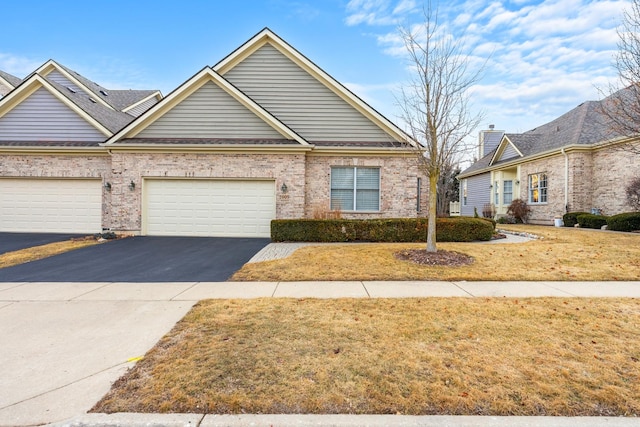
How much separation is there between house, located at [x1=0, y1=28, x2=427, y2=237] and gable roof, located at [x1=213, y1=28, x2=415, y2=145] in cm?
5

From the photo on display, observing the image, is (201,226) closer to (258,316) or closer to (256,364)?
(258,316)

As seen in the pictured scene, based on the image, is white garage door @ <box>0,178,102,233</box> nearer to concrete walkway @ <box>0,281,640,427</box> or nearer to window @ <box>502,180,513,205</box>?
concrete walkway @ <box>0,281,640,427</box>

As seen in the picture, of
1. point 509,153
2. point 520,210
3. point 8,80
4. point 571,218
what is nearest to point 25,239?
point 8,80

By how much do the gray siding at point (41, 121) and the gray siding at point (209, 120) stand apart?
3.70m

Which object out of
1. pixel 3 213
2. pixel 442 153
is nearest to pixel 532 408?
pixel 442 153

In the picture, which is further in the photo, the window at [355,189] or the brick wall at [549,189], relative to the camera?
the brick wall at [549,189]

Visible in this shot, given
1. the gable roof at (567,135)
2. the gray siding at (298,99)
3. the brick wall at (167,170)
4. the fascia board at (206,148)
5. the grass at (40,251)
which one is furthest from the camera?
the gable roof at (567,135)

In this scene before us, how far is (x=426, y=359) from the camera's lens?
306 centimetres

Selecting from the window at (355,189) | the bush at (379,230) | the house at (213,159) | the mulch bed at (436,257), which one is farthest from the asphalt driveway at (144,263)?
the mulch bed at (436,257)

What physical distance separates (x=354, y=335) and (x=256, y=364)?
1241 mm

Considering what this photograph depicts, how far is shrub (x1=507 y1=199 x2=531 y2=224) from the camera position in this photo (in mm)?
19312

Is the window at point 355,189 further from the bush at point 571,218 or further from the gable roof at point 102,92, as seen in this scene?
the gable roof at point 102,92

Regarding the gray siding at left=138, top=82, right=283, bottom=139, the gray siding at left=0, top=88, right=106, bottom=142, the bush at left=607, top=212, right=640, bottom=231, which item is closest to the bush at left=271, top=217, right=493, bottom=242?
the gray siding at left=138, top=82, right=283, bottom=139

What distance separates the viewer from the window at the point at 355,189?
13.2 m
